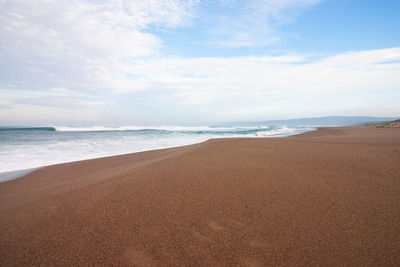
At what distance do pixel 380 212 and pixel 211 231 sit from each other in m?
1.68

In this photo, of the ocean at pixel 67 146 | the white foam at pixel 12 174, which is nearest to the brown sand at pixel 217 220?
the white foam at pixel 12 174

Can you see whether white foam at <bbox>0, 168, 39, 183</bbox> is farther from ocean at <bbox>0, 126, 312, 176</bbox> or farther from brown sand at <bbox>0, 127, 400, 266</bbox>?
brown sand at <bbox>0, 127, 400, 266</bbox>

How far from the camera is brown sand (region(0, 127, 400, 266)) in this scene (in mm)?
1583

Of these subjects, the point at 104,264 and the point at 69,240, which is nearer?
the point at 104,264

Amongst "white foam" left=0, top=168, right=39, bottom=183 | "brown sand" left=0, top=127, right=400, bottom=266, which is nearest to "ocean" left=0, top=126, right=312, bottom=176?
"white foam" left=0, top=168, right=39, bottom=183

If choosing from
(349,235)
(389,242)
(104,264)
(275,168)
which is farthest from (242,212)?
(275,168)

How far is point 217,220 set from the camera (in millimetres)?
A: 2020

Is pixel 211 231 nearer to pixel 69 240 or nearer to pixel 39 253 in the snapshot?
pixel 69 240

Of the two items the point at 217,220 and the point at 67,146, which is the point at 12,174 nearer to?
the point at 217,220

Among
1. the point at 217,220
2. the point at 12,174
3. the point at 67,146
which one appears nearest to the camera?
the point at 217,220

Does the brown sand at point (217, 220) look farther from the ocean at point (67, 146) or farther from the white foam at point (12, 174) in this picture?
the ocean at point (67, 146)

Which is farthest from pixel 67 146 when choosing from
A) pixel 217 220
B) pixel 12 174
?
pixel 217 220

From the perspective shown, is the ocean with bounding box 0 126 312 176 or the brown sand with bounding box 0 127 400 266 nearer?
the brown sand with bounding box 0 127 400 266

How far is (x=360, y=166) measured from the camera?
10.9 ft
